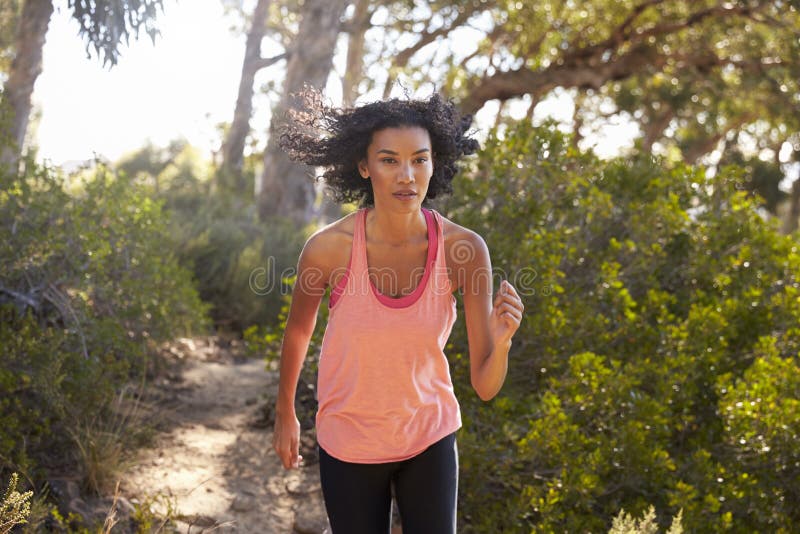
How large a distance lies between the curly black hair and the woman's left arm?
0.39 m

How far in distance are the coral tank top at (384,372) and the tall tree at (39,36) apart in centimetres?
287

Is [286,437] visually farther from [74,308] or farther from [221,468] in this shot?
[74,308]

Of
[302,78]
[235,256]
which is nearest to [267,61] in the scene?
[302,78]

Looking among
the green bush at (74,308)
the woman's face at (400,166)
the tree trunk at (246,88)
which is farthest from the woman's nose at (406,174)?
the tree trunk at (246,88)

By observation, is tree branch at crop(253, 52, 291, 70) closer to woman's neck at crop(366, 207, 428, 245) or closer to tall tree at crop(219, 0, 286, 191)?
tall tree at crop(219, 0, 286, 191)

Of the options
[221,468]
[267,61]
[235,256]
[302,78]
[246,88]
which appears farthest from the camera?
[246,88]

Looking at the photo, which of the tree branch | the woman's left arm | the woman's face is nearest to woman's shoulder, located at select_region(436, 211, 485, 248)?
the woman's left arm

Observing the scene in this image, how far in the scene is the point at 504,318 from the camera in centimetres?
224

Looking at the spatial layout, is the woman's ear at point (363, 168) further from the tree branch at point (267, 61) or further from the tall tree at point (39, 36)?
the tree branch at point (267, 61)

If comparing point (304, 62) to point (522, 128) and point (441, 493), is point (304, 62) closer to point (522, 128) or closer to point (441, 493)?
point (522, 128)

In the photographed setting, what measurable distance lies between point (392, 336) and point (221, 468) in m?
2.66

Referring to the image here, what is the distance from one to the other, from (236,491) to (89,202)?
6.48 ft

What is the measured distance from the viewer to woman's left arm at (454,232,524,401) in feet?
7.38

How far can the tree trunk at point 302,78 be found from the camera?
10.8 metres
